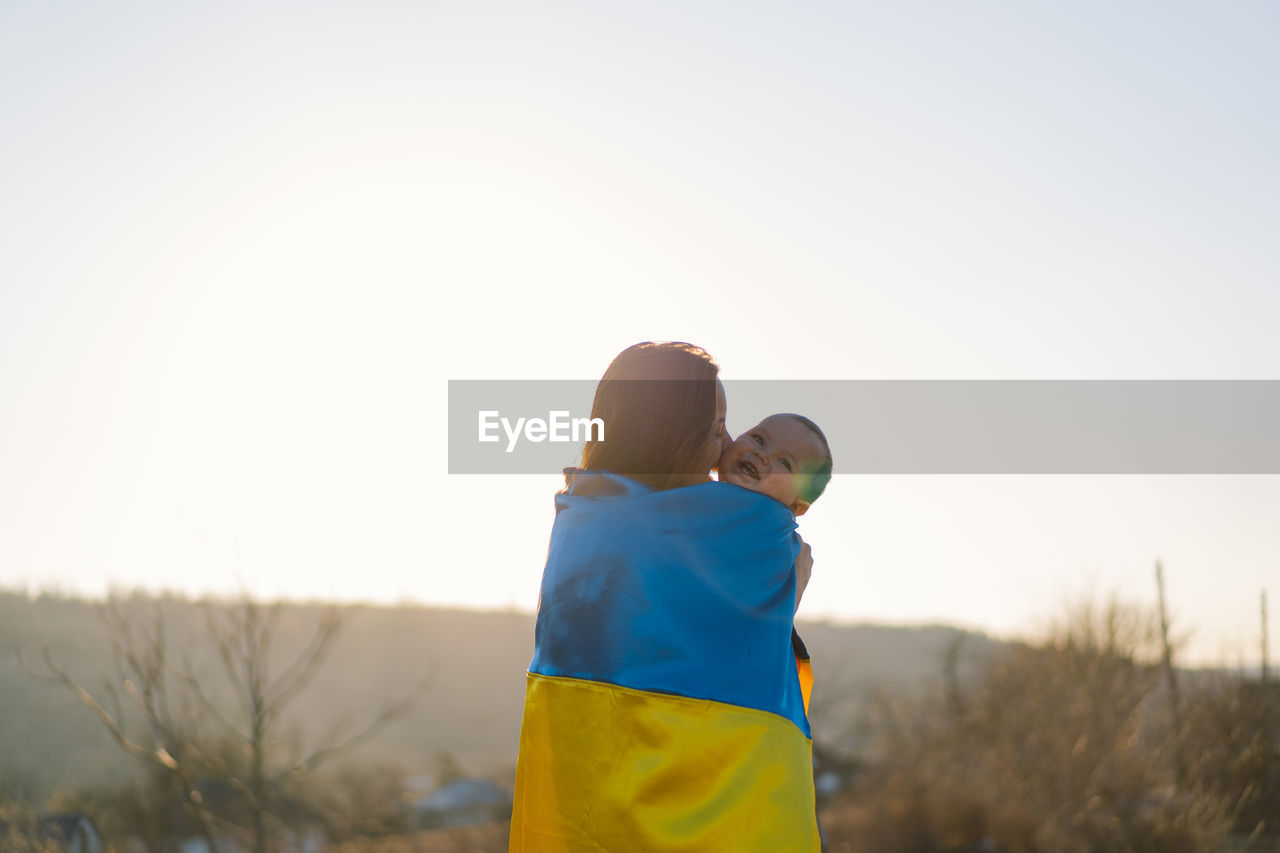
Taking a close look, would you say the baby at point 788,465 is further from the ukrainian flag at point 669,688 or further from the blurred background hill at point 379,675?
the blurred background hill at point 379,675

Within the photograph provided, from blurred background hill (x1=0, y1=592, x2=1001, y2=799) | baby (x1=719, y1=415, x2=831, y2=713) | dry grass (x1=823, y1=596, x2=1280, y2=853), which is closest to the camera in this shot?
baby (x1=719, y1=415, x2=831, y2=713)

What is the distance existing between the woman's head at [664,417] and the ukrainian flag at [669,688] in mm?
89

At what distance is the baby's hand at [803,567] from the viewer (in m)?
2.15

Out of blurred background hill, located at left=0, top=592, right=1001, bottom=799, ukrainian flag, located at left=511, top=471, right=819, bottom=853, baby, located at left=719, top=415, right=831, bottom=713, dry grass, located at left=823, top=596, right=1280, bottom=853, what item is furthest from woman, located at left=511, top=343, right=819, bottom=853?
dry grass, located at left=823, top=596, right=1280, bottom=853

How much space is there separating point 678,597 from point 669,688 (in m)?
0.18

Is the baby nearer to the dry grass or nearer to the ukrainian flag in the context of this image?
the ukrainian flag

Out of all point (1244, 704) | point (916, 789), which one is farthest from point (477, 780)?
point (1244, 704)

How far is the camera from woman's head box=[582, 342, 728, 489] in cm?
213

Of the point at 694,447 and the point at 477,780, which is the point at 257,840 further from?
the point at 477,780

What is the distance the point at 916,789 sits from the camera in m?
12.4

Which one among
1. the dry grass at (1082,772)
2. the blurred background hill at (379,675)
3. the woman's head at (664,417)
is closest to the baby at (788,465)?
the woman's head at (664,417)

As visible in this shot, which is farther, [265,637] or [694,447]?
[265,637]

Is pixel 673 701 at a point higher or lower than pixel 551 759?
higher

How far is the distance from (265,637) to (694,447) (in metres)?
4.17
